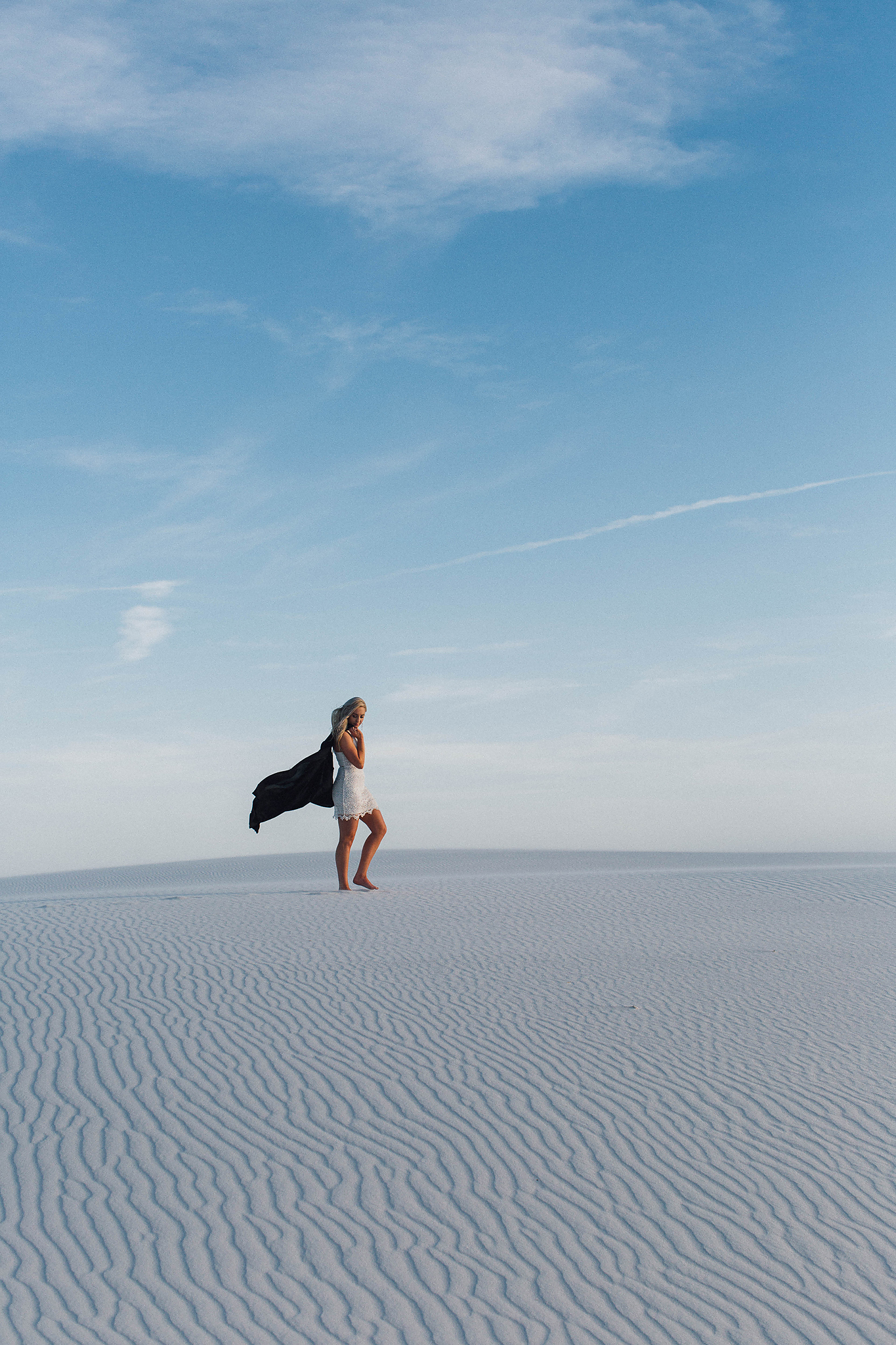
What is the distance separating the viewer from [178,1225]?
4.93 metres

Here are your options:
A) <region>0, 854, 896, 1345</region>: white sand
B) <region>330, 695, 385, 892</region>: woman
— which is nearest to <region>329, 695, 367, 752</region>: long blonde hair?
<region>330, 695, 385, 892</region>: woman

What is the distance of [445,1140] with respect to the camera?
18.7 feet

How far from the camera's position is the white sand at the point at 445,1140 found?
438 cm

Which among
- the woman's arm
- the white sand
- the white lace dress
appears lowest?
the white sand

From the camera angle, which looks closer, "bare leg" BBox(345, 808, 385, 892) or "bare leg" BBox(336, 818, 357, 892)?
"bare leg" BBox(336, 818, 357, 892)

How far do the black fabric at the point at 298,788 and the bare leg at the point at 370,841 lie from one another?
50 cm

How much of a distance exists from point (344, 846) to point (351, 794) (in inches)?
32.2

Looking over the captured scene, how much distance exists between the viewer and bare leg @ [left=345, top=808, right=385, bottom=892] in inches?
491

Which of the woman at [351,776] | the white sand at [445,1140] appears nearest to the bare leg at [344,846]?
the woman at [351,776]

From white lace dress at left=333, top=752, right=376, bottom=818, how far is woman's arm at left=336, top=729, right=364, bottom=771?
61 millimetres

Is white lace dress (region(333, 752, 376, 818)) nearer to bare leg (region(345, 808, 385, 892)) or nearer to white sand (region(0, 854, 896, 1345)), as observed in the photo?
bare leg (region(345, 808, 385, 892))

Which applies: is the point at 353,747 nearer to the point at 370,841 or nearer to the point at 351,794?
the point at 351,794

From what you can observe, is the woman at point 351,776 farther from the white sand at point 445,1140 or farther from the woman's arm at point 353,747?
the white sand at point 445,1140

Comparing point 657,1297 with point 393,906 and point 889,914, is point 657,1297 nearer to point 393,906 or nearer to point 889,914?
point 393,906
